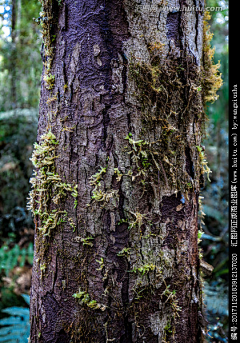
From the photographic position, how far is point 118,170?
1107 mm

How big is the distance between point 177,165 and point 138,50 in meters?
0.59

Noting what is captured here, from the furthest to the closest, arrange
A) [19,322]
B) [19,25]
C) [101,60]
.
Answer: [19,25] → [19,322] → [101,60]

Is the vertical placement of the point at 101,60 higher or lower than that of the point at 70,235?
higher

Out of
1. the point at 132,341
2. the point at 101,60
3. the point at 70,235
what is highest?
the point at 101,60

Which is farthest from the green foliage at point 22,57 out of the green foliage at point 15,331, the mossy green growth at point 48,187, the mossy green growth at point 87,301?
the mossy green growth at point 87,301

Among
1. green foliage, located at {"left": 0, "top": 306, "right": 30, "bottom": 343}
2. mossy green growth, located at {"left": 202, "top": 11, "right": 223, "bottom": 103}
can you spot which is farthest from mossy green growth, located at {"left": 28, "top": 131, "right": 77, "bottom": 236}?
green foliage, located at {"left": 0, "top": 306, "right": 30, "bottom": 343}

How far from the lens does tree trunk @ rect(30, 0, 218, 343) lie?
111 cm

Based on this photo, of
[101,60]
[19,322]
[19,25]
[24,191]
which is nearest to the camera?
[101,60]

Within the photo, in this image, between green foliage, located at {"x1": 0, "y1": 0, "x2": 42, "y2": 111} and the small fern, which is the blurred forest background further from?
the small fern

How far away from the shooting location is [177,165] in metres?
1.19

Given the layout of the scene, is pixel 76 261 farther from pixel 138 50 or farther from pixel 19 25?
pixel 19 25

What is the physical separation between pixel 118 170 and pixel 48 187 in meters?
0.39

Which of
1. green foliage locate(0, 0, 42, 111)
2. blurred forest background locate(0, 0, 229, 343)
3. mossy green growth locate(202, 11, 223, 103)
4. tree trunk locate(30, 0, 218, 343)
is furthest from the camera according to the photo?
green foliage locate(0, 0, 42, 111)

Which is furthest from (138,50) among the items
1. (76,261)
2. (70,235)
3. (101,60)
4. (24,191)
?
(24,191)
